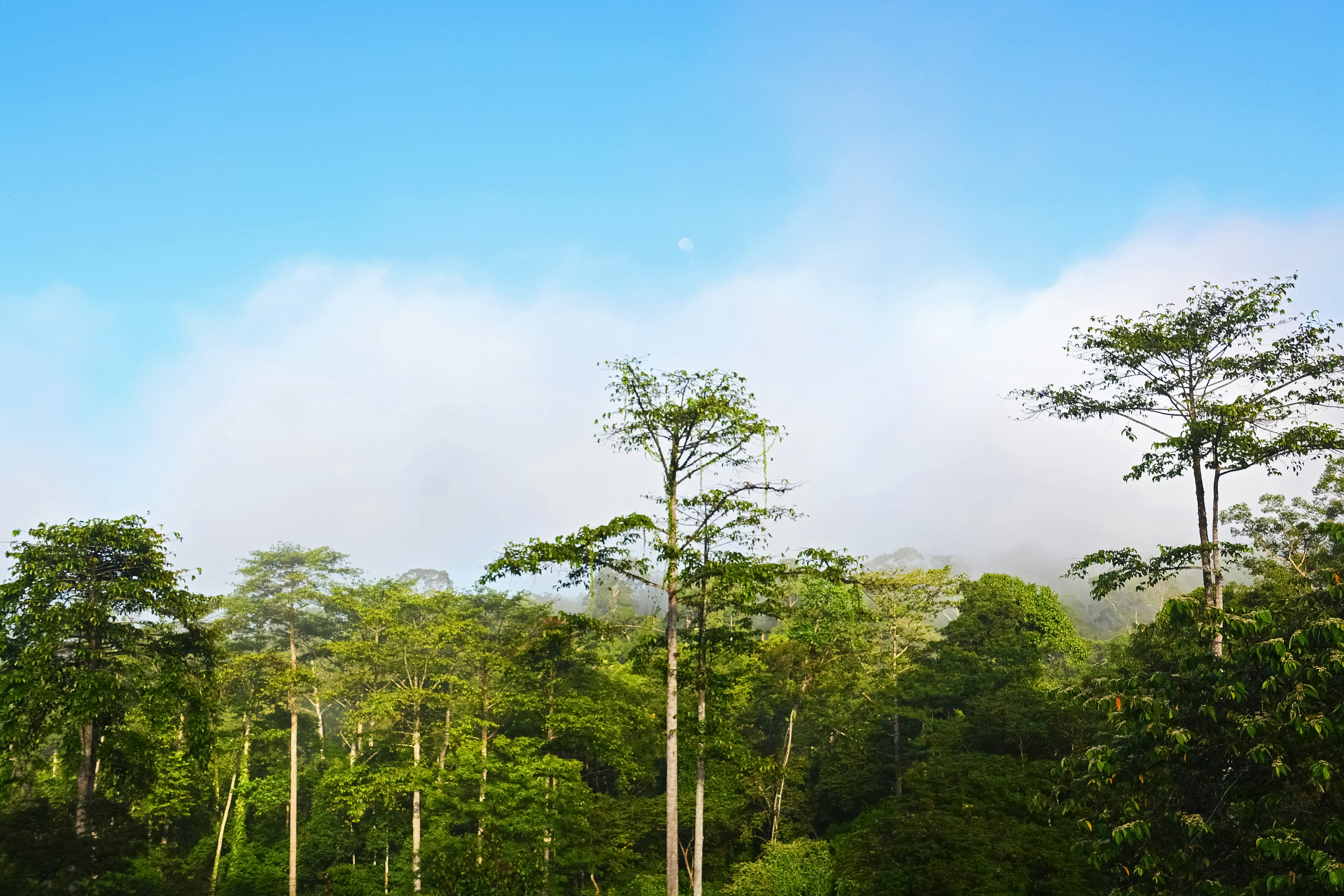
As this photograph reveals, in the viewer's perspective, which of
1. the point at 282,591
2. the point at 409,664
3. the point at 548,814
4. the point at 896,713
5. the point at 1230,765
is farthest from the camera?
the point at 282,591

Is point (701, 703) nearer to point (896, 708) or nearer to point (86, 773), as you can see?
point (86, 773)

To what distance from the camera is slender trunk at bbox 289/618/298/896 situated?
33188 millimetres

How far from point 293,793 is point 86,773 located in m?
17.2

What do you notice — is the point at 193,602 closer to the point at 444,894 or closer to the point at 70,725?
the point at 70,725

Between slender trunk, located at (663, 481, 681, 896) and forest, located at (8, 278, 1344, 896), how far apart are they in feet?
0.25

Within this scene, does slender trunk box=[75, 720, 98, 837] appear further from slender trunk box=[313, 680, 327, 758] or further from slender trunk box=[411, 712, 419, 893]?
slender trunk box=[313, 680, 327, 758]

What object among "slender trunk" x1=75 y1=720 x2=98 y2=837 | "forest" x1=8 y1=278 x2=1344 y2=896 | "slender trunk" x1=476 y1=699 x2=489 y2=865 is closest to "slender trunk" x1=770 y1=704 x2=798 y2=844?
"forest" x1=8 y1=278 x2=1344 y2=896

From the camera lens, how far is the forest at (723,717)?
9250mm

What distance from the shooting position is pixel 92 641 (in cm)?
1956

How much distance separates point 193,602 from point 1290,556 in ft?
136

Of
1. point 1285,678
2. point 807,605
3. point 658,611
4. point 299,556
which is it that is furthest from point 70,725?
point 299,556

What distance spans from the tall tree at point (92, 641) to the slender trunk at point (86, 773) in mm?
25

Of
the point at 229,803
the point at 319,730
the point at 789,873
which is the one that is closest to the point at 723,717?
the point at 789,873

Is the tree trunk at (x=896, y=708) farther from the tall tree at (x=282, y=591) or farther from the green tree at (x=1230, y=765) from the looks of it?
the tall tree at (x=282, y=591)
